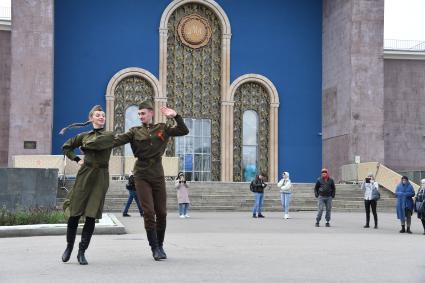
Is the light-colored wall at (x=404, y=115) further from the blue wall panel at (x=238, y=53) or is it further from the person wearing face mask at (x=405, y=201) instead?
the person wearing face mask at (x=405, y=201)

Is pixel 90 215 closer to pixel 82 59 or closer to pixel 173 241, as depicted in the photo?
pixel 173 241

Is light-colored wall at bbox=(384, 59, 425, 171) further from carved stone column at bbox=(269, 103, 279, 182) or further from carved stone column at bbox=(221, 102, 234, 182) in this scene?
carved stone column at bbox=(221, 102, 234, 182)

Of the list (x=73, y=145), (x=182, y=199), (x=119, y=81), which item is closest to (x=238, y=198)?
(x=182, y=199)

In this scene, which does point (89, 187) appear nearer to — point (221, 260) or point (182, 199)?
point (221, 260)

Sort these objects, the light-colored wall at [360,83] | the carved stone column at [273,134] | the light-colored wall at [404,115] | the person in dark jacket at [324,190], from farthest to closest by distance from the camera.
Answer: the light-colored wall at [404,115] → the carved stone column at [273,134] → the light-colored wall at [360,83] → the person in dark jacket at [324,190]

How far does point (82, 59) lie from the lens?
36062mm

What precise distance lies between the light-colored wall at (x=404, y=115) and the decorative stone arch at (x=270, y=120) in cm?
609

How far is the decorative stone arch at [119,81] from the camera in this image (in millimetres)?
36156

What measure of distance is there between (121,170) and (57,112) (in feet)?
14.4

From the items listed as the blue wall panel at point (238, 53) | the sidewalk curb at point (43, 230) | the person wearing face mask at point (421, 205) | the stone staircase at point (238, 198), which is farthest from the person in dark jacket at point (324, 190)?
the blue wall panel at point (238, 53)

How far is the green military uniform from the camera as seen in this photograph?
8.66 meters

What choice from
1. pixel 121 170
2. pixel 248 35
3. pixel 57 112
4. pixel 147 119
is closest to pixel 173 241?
pixel 147 119

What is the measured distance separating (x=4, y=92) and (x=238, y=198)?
1293cm

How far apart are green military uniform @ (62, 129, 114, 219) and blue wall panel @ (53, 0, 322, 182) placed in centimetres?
2697
